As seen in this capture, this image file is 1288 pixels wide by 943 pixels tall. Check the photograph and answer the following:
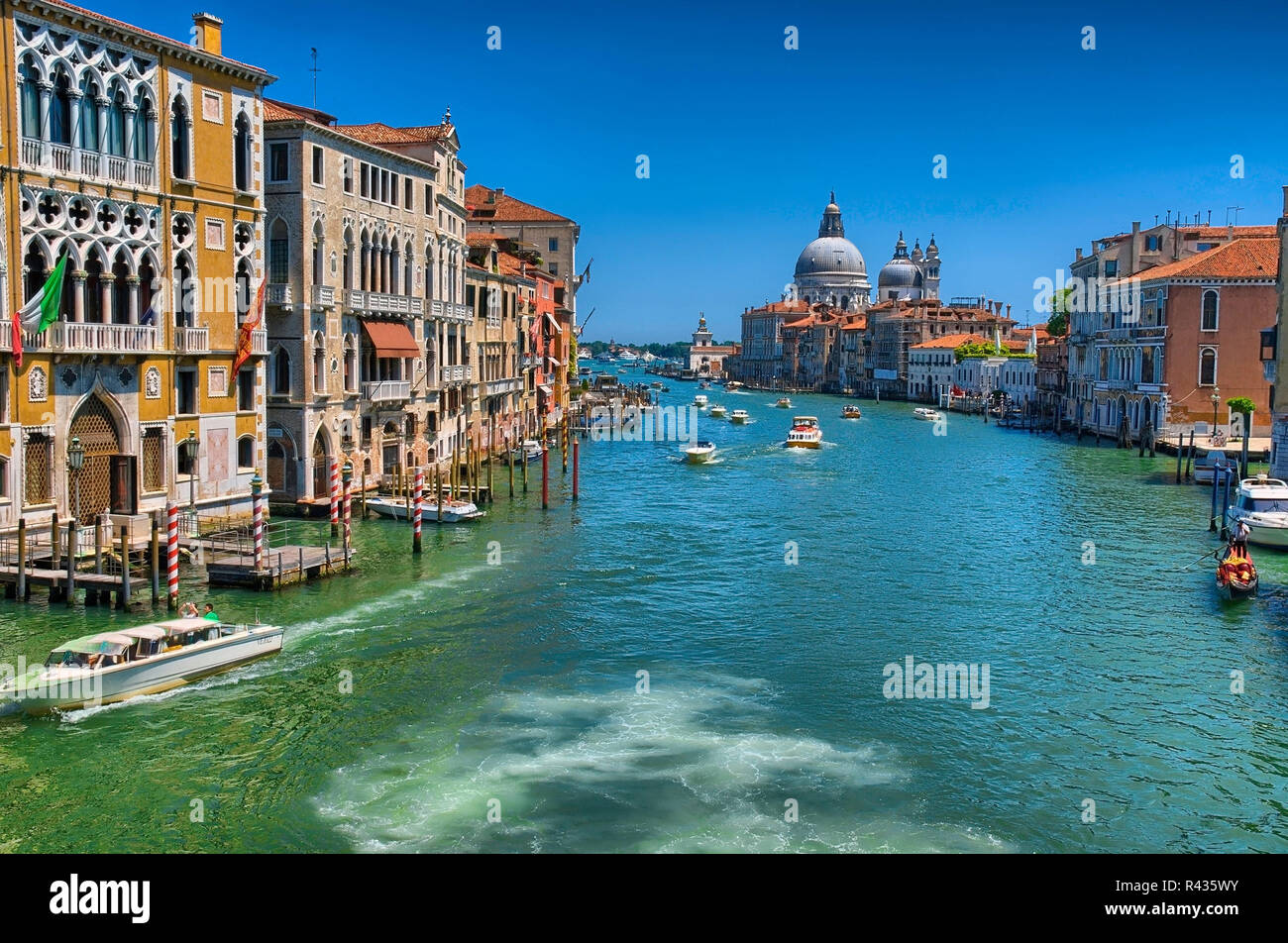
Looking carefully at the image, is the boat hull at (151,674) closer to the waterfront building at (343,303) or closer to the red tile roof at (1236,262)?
the waterfront building at (343,303)

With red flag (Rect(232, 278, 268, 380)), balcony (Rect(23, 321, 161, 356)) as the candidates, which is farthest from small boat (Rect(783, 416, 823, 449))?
balcony (Rect(23, 321, 161, 356))

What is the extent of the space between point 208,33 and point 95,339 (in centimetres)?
633

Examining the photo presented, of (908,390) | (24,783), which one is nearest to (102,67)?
(24,783)

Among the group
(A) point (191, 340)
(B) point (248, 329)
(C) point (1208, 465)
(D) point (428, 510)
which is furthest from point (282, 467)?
(C) point (1208, 465)

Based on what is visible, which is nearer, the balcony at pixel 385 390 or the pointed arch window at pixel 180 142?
the pointed arch window at pixel 180 142

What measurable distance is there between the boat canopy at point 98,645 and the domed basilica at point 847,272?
466 feet

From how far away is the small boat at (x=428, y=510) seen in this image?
25859 millimetres

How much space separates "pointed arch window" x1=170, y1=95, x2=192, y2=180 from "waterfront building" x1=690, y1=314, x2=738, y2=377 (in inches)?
6058

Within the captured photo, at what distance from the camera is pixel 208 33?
2109cm

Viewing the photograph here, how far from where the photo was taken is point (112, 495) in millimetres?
19500

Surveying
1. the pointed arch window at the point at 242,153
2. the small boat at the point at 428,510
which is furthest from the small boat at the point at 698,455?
the pointed arch window at the point at 242,153

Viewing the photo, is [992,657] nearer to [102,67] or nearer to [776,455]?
[102,67]
